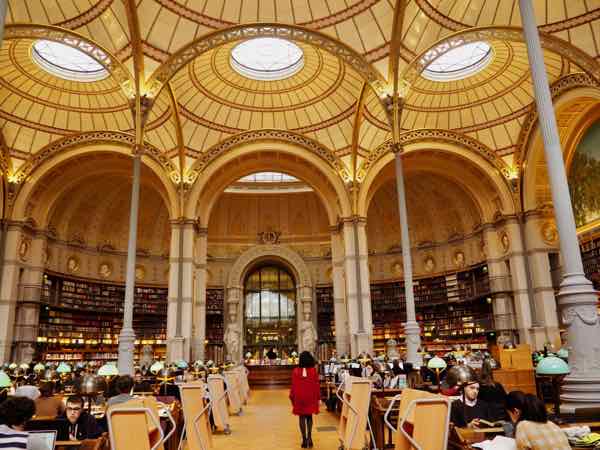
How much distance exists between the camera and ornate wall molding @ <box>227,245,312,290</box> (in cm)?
2588

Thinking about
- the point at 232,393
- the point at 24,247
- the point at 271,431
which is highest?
the point at 24,247

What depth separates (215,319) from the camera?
26.0 m

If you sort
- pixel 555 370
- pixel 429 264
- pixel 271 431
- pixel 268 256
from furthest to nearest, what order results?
1. pixel 268 256
2. pixel 429 264
3. pixel 271 431
4. pixel 555 370

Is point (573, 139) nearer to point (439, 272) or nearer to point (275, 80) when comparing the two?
point (439, 272)

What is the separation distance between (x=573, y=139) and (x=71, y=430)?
64.3 feet

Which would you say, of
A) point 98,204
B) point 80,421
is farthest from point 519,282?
point 98,204

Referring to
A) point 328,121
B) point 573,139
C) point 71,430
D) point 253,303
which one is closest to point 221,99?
point 328,121

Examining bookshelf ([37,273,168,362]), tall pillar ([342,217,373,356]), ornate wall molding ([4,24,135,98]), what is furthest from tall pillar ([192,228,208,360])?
ornate wall molding ([4,24,135,98])

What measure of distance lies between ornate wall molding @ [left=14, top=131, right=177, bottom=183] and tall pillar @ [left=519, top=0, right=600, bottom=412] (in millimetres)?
16133

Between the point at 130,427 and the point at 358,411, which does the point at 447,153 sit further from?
the point at 130,427

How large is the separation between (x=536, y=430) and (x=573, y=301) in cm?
425

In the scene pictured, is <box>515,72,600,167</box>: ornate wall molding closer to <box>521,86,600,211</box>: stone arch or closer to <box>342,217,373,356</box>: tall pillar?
<box>521,86,600,211</box>: stone arch

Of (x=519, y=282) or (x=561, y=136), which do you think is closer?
(x=561, y=136)

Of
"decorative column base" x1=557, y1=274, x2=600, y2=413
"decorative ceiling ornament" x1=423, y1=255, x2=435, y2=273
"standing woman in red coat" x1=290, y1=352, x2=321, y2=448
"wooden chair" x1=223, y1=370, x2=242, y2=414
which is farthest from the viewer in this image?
"decorative ceiling ornament" x1=423, y1=255, x2=435, y2=273
